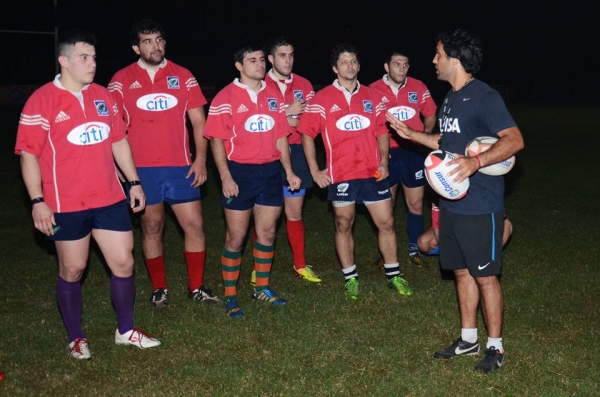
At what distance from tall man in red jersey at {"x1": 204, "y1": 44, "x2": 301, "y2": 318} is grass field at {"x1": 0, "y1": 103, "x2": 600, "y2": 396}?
2.14ft

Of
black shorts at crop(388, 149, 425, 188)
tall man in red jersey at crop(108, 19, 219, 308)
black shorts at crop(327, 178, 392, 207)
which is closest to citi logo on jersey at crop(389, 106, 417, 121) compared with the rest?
black shorts at crop(388, 149, 425, 188)

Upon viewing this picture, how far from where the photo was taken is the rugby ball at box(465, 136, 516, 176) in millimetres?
4691

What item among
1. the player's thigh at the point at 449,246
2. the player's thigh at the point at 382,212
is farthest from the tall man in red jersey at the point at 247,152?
the player's thigh at the point at 449,246

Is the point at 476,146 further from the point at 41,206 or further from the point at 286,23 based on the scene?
the point at 286,23

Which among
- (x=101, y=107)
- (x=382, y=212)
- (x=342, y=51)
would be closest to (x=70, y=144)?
(x=101, y=107)

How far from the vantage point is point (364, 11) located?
1905 inches

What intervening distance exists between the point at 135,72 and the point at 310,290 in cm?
257

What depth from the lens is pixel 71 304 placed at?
5.35m

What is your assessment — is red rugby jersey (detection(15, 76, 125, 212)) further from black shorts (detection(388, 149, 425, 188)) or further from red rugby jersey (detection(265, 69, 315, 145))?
black shorts (detection(388, 149, 425, 188))

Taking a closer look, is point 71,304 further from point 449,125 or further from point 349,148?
point 449,125

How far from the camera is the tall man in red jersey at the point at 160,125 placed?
633cm

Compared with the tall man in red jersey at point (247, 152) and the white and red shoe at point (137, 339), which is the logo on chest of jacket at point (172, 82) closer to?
the tall man in red jersey at point (247, 152)

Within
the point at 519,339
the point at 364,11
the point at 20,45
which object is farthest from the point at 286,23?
the point at 519,339

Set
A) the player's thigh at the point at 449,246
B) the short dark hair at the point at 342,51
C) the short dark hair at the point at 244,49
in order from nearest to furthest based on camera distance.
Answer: the player's thigh at the point at 449,246 < the short dark hair at the point at 244,49 < the short dark hair at the point at 342,51
